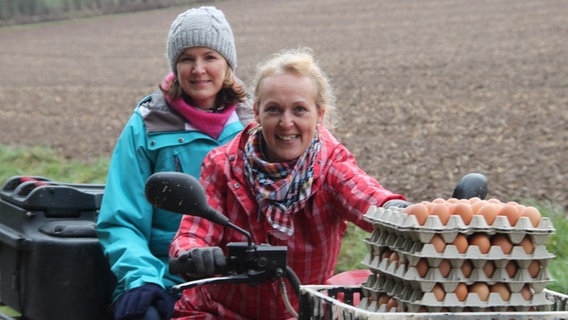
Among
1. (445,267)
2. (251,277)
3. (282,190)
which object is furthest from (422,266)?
(282,190)

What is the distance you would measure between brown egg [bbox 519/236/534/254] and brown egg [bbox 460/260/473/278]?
4.9 inches

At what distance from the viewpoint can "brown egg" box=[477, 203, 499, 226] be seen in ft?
7.80

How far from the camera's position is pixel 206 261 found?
2.72m

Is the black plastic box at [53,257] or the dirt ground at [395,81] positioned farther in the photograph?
the dirt ground at [395,81]

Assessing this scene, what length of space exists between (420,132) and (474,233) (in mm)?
13577

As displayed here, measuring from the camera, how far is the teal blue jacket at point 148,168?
4.02 m

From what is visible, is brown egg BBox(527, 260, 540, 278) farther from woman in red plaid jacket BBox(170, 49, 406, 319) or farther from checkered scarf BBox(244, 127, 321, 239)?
checkered scarf BBox(244, 127, 321, 239)

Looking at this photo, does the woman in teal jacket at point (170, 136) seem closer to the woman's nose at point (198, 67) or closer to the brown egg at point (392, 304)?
the woman's nose at point (198, 67)

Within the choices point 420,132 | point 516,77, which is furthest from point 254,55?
point 420,132

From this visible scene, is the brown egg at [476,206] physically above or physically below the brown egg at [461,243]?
above

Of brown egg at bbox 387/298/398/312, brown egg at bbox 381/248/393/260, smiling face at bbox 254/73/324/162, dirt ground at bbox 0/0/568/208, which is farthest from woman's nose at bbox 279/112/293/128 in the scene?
dirt ground at bbox 0/0/568/208

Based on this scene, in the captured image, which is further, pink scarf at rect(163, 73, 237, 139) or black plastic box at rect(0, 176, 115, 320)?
pink scarf at rect(163, 73, 237, 139)

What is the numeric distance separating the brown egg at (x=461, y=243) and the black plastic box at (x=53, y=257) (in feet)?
6.65

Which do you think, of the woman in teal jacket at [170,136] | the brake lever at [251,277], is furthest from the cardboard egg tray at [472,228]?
the woman in teal jacket at [170,136]
